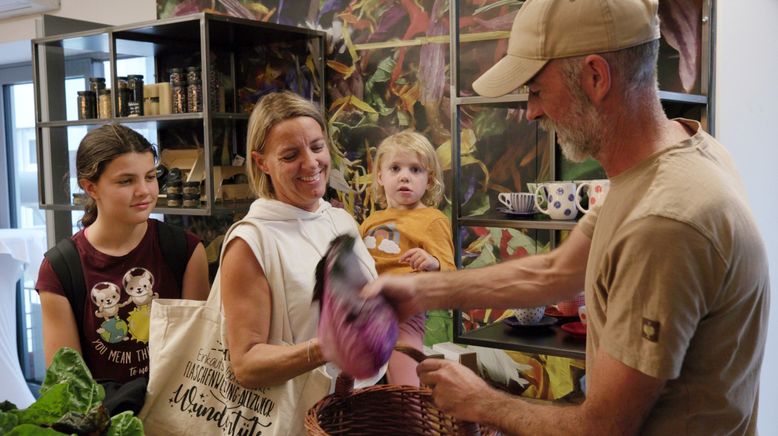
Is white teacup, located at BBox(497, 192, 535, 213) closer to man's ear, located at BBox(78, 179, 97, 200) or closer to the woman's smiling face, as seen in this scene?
the woman's smiling face

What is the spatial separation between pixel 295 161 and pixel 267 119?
15 centimetres

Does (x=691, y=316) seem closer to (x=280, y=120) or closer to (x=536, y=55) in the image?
(x=536, y=55)

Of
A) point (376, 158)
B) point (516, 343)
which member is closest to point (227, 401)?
point (516, 343)

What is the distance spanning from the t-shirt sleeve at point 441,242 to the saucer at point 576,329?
1.70 feet

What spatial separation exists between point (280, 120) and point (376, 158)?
1003mm

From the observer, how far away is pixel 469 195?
9.95 ft

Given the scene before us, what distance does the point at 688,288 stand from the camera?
1.12 meters

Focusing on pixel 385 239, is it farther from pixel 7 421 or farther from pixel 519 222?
pixel 7 421

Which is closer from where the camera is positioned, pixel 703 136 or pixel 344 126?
pixel 703 136

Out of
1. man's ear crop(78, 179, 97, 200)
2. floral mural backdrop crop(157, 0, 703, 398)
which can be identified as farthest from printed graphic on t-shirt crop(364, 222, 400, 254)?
man's ear crop(78, 179, 97, 200)

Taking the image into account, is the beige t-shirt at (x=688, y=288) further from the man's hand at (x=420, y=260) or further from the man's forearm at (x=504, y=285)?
the man's hand at (x=420, y=260)

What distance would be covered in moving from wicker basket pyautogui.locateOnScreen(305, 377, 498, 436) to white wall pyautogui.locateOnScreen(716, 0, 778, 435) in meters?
1.28

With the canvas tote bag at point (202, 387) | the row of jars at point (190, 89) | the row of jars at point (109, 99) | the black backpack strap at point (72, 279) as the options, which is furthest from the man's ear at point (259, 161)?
the row of jars at point (109, 99)

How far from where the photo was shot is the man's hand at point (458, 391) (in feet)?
→ 4.51
